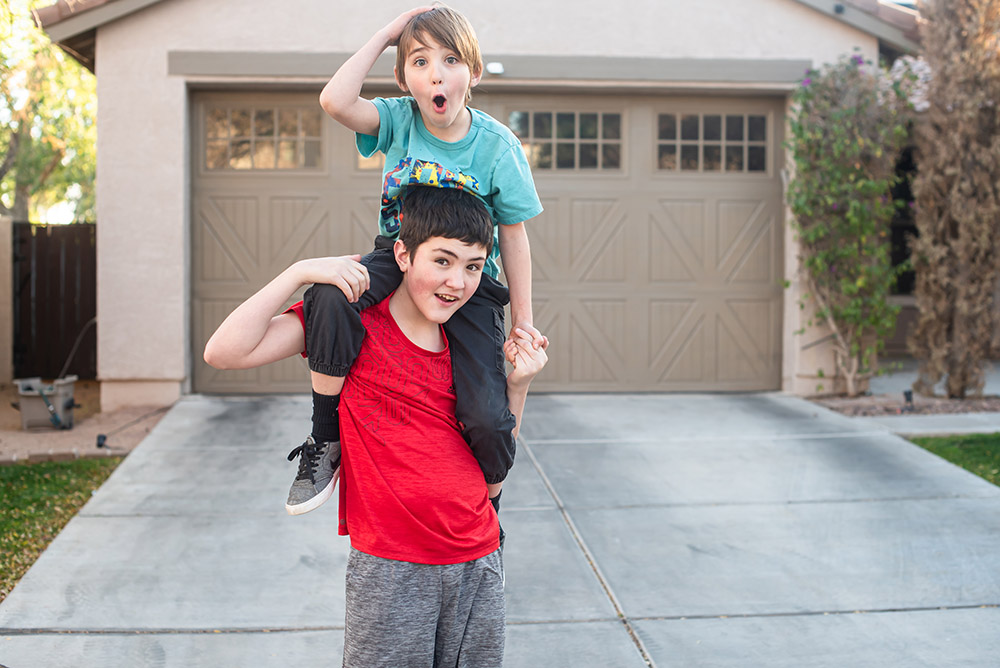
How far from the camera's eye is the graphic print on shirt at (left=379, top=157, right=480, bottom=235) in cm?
212

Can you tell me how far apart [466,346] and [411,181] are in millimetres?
407

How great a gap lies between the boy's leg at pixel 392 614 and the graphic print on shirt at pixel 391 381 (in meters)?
0.29

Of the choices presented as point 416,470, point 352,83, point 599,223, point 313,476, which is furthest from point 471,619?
point 599,223

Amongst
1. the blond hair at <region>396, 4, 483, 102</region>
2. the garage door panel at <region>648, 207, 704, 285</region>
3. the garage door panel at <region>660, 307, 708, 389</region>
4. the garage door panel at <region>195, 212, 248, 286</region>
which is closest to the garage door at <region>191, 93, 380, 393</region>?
the garage door panel at <region>195, 212, 248, 286</region>

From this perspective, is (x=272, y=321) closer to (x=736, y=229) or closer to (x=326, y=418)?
(x=326, y=418)

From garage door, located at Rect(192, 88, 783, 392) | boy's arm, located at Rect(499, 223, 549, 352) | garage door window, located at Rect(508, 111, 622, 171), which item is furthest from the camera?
garage door window, located at Rect(508, 111, 622, 171)

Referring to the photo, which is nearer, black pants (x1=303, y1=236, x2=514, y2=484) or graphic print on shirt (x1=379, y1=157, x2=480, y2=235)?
A: black pants (x1=303, y1=236, x2=514, y2=484)

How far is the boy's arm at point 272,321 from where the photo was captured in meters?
1.82

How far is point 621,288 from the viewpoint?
805cm

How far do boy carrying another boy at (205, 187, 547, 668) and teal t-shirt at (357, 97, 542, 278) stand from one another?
0.73 ft

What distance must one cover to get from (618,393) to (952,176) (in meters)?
3.17

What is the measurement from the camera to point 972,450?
6055 mm

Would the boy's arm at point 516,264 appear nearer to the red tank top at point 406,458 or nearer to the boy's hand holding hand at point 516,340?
the boy's hand holding hand at point 516,340

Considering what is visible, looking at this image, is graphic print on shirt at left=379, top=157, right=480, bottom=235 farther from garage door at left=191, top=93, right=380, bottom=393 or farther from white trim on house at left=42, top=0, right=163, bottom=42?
white trim on house at left=42, top=0, right=163, bottom=42
